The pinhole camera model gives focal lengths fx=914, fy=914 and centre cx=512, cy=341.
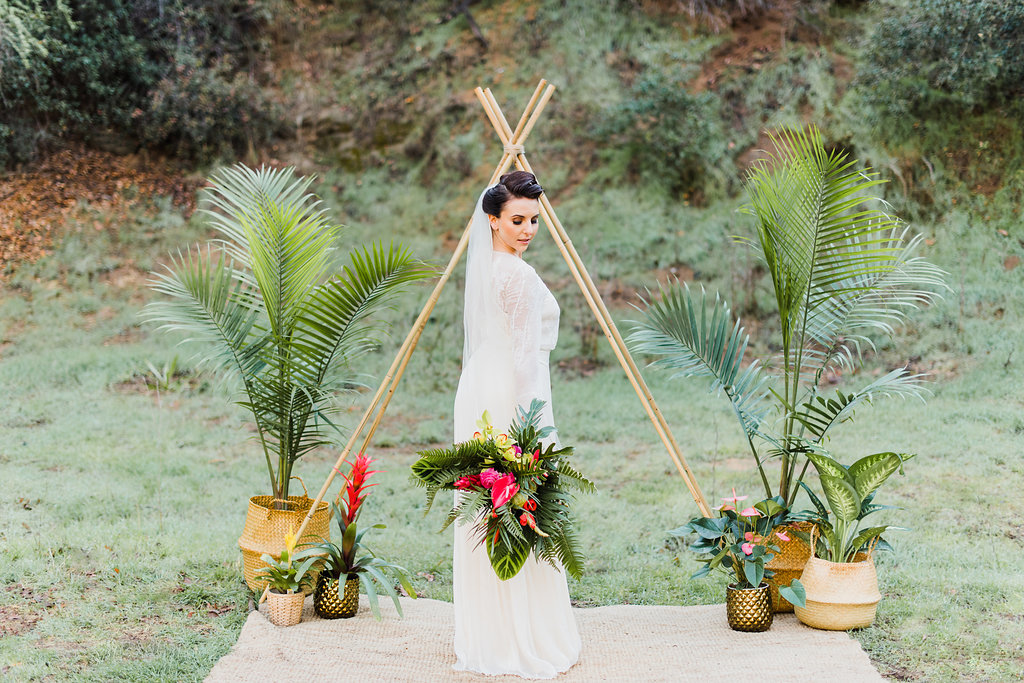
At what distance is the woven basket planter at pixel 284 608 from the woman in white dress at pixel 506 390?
0.88 m

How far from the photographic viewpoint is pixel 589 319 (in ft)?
33.7

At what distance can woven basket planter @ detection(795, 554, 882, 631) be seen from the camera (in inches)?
169

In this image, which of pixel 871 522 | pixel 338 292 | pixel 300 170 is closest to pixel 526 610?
pixel 338 292

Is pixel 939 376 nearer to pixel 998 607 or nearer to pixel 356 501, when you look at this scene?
pixel 998 607

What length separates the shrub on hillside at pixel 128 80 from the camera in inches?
431

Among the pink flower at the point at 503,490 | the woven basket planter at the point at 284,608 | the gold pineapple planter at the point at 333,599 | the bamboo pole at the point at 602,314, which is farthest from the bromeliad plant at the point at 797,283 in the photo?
the woven basket planter at the point at 284,608

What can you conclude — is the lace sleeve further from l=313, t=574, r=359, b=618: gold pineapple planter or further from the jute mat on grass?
l=313, t=574, r=359, b=618: gold pineapple planter

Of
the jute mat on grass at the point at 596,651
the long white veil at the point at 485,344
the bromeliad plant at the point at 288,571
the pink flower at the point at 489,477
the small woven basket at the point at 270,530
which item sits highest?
the long white veil at the point at 485,344

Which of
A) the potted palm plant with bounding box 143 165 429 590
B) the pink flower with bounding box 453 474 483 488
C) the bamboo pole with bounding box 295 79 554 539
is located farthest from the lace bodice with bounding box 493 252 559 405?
the potted palm plant with bounding box 143 165 429 590

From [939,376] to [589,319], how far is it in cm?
361

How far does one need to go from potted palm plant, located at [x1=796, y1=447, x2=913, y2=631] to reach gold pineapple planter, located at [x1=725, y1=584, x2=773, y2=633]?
17cm

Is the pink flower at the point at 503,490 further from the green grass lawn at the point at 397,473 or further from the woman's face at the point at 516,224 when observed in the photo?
the green grass lawn at the point at 397,473

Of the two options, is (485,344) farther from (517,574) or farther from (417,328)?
(517,574)

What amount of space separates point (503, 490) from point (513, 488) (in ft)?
0.14
